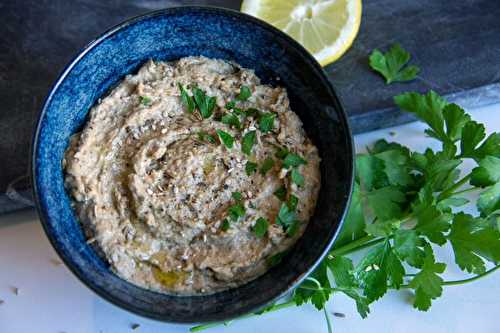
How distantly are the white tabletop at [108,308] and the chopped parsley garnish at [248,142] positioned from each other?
61 cm

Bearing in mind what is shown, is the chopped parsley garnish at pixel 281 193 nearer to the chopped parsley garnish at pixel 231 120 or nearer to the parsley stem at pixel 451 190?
the chopped parsley garnish at pixel 231 120

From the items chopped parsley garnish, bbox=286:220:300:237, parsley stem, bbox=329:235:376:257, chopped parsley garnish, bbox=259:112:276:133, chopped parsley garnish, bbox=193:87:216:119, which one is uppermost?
chopped parsley garnish, bbox=193:87:216:119

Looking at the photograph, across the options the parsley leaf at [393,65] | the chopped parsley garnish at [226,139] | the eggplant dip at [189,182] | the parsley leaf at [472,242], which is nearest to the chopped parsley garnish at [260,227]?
the eggplant dip at [189,182]

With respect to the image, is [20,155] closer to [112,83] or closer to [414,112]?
[112,83]

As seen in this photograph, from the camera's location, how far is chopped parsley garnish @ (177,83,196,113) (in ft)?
6.05

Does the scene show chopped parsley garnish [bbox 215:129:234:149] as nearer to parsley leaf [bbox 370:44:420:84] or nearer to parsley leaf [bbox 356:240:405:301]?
parsley leaf [bbox 356:240:405:301]

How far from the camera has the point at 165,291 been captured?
1.75 metres

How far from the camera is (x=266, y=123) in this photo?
183 cm

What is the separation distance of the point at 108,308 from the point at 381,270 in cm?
89

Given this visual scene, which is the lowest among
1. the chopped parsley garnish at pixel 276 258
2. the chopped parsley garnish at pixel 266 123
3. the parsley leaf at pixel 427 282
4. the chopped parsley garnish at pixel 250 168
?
the parsley leaf at pixel 427 282

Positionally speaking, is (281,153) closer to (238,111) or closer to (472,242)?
(238,111)

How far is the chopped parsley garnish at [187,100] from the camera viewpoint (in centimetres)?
184

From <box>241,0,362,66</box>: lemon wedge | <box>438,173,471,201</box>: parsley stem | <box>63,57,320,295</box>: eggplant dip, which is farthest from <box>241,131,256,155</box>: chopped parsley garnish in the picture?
<box>438,173,471,201</box>: parsley stem

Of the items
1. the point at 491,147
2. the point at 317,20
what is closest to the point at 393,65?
the point at 317,20
